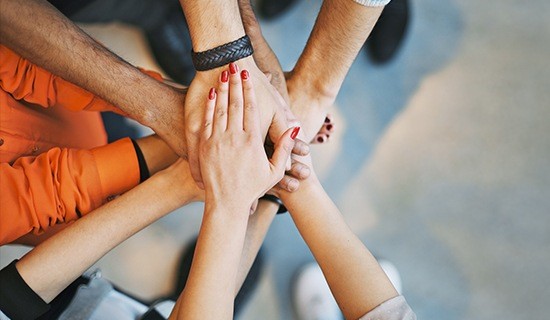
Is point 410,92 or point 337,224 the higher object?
point 410,92

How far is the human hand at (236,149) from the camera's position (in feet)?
2.62

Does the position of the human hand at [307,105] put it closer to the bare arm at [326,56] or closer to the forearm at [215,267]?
the bare arm at [326,56]

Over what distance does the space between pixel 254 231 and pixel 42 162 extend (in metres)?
0.35

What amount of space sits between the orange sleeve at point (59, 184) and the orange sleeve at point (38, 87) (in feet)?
0.29

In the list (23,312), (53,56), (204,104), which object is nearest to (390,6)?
(204,104)

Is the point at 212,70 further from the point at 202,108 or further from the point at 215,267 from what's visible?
the point at 215,267

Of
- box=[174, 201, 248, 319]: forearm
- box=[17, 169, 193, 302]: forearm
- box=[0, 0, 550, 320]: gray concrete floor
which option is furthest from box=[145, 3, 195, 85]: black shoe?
box=[174, 201, 248, 319]: forearm

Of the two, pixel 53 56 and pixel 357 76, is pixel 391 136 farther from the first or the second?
pixel 53 56

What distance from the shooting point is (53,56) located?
2.67 ft

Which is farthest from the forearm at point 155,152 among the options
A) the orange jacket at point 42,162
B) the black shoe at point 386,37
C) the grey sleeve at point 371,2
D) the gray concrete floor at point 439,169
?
the black shoe at point 386,37

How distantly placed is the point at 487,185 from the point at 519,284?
220mm

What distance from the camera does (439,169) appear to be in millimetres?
1259

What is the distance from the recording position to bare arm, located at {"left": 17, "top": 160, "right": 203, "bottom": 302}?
0.80m

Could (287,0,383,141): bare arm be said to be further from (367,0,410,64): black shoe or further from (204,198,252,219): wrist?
(367,0,410,64): black shoe
